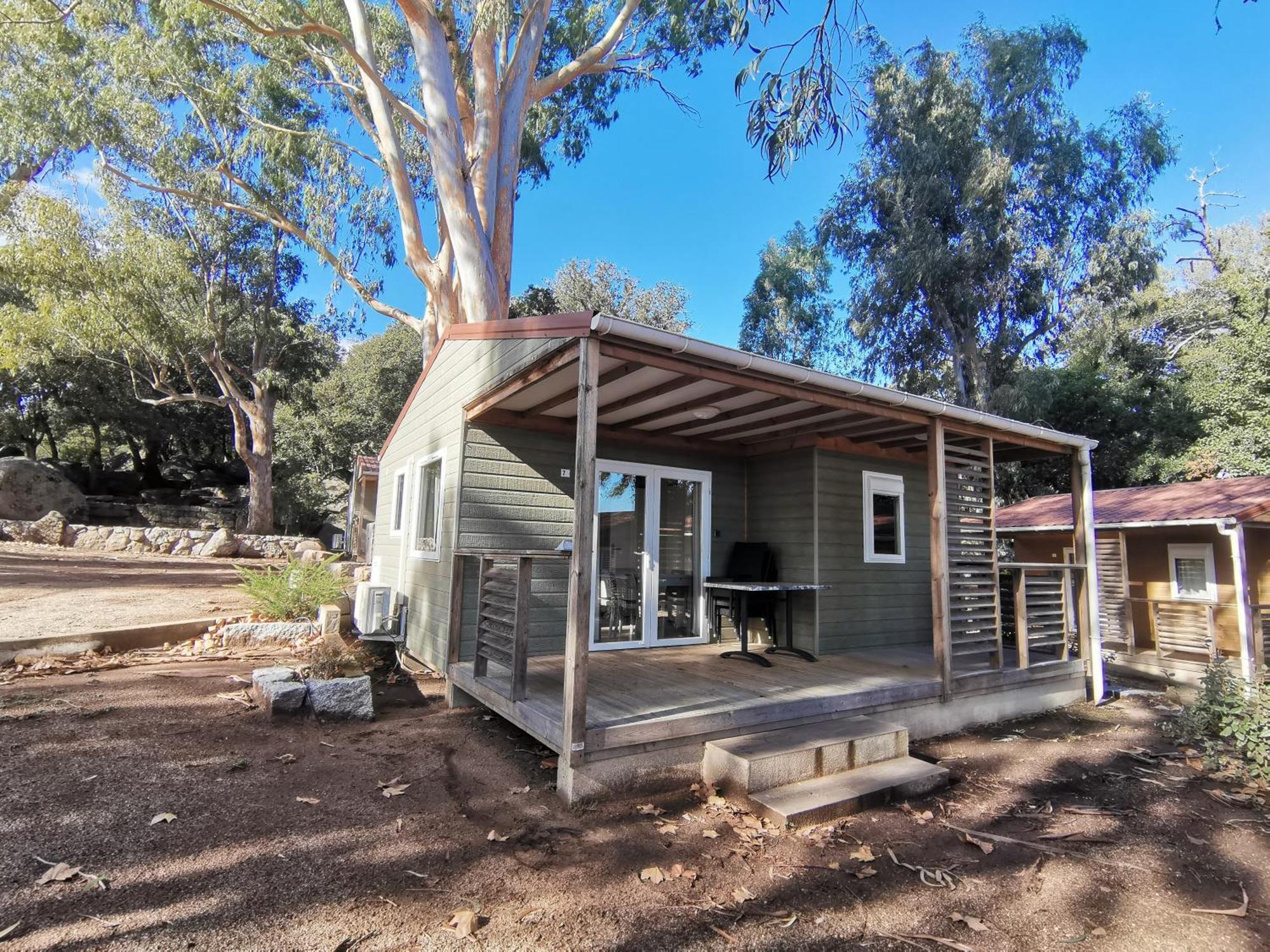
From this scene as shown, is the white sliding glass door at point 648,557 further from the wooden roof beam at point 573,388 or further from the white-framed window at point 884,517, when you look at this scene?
the white-framed window at point 884,517

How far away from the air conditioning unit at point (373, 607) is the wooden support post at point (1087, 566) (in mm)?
6772

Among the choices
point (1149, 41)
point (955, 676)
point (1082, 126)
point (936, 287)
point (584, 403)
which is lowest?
point (955, 676)

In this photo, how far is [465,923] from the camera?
228 centimetres

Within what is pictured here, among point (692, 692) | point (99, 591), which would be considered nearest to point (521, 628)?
point (692, 692)

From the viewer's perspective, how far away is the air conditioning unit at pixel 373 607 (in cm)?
643

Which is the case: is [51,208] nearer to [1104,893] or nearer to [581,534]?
[581,534]

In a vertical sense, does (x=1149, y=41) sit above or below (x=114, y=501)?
above

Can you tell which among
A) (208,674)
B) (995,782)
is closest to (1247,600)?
(995,782)

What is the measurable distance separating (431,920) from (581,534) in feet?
5.52

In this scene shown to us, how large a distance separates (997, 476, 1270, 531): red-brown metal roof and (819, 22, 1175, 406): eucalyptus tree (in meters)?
4.78

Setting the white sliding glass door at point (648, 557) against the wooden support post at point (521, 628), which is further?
the white sliding glass door at point (648, 557)

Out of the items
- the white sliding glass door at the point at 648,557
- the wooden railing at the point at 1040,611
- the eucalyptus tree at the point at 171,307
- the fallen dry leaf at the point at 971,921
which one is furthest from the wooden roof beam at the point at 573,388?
the eucalyptus tree at the point at 171,307

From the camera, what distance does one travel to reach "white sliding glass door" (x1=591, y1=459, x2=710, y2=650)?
5879 millimetres

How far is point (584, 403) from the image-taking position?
11.0 ft
